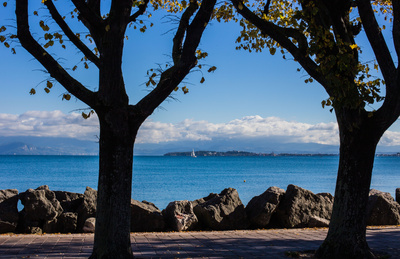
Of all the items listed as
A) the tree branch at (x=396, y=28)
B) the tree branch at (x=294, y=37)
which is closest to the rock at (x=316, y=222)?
the tree branch at (x=294, y=37)

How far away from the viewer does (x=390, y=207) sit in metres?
13.5

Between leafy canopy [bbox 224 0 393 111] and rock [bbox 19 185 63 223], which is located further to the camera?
rock [bbox 19 185 63 223]

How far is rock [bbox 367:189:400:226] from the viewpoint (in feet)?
43.7

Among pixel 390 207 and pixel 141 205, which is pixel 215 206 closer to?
pixel 141 205

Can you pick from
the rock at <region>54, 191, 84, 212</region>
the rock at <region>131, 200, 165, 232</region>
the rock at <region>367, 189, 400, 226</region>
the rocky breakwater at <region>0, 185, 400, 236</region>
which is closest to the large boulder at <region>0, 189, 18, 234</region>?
the rocky breakwater at <region>0, 185, 400, 236</region>

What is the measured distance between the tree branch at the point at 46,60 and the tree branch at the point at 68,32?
0.43 m

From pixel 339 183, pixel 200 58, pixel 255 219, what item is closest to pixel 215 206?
pixel 255 219

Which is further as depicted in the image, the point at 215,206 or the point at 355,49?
the point at 215,206

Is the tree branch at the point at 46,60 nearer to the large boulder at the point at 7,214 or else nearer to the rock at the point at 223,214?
the large boulder at the point at 7,214

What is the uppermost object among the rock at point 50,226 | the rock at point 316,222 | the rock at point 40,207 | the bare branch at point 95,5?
the bare branch at point 95,5

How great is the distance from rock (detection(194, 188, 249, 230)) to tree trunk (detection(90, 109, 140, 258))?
17.7 feet

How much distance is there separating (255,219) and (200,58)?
21.8ft

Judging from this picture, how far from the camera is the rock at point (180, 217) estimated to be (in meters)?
11.8

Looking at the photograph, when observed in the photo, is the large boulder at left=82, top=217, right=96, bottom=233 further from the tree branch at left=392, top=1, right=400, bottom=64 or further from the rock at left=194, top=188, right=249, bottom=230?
the tree branch at left=392, top=1, right=400, bottom=64
